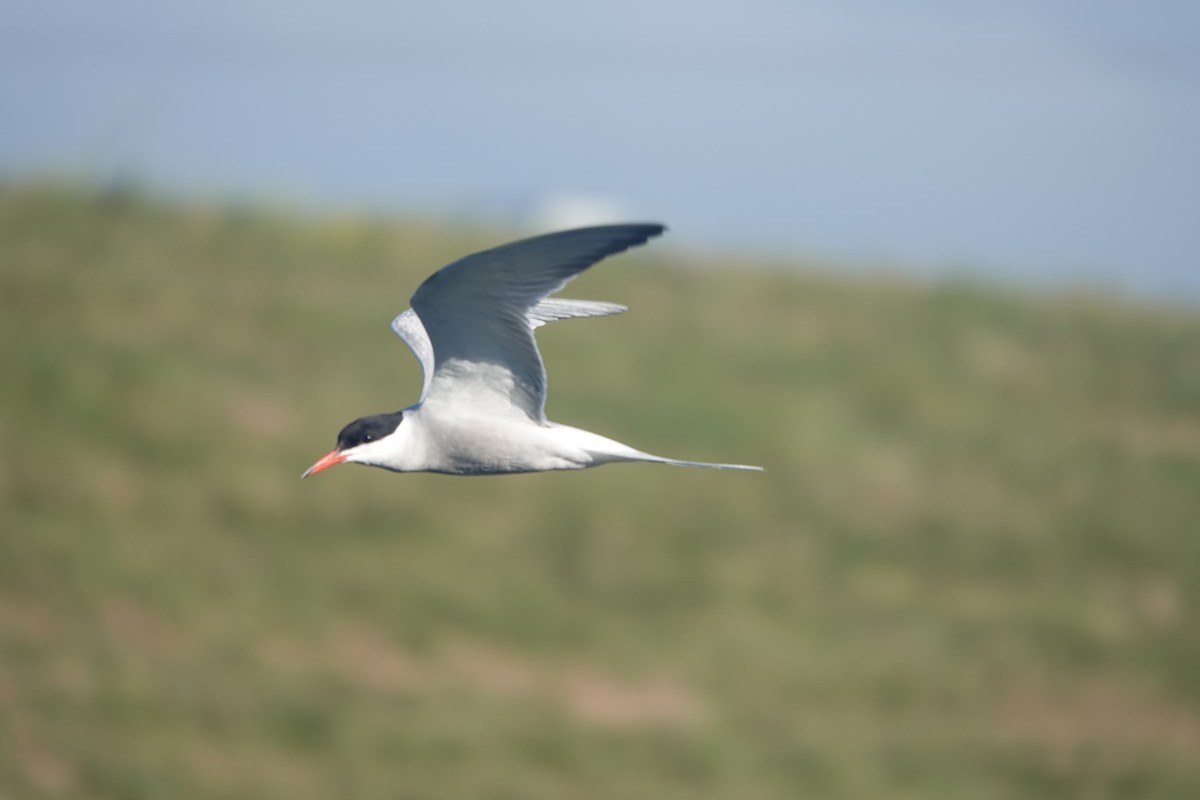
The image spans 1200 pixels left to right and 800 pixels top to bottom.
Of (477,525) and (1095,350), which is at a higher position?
(1095,350)

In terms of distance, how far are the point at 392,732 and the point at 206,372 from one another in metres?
6.28

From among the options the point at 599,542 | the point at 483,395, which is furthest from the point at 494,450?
the point at 599,542

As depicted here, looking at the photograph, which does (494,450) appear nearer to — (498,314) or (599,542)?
(498,314)

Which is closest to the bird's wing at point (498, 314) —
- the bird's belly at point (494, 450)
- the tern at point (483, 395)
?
the tern at point (483, 395)

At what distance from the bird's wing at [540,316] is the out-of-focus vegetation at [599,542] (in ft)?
37.2

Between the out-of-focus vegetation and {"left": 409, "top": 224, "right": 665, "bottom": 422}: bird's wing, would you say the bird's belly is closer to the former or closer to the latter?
{"left": 409, "top": 224, "right": 665, "bottom": 422}: bird's wing

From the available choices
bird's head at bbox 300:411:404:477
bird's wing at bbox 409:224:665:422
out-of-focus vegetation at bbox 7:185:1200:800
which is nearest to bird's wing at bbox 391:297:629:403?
bird's wing at bbox 409:224:665:422

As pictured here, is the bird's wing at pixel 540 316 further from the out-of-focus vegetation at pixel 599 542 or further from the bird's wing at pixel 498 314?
the out-of-focus vegetation at pixel 599 542

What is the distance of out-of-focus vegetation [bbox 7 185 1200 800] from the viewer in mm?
19047

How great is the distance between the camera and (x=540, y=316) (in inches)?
273

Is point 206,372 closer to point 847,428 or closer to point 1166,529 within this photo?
point 847,428

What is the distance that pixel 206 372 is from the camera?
22.9 meters

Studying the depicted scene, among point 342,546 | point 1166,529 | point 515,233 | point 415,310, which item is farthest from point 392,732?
point 415,310

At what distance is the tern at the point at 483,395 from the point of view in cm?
618
